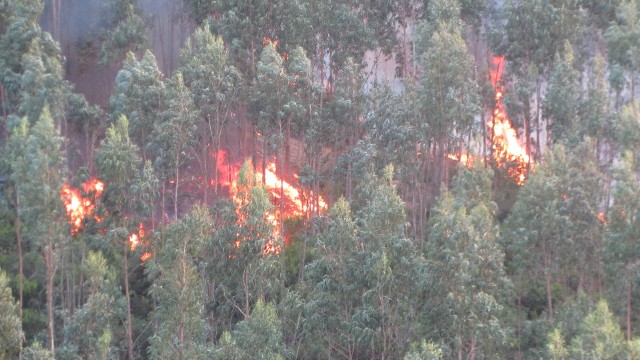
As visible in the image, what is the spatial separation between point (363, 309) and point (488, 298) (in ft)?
8.12

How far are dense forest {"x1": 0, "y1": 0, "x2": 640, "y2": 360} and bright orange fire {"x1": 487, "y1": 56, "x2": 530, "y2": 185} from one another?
14 cm

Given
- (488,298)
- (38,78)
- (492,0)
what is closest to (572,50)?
(492,0)

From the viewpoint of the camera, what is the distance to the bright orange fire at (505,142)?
30078 millimetres

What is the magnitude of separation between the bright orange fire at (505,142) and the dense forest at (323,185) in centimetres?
14

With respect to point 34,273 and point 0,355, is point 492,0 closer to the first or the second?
point 34,273

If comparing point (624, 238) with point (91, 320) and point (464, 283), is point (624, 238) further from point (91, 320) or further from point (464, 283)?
point (91, 320)

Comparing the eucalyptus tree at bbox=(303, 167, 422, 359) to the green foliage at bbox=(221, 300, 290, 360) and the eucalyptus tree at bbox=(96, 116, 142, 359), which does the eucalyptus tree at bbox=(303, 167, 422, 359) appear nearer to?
the green foliage at bbox=(221, 300, 290, 360)

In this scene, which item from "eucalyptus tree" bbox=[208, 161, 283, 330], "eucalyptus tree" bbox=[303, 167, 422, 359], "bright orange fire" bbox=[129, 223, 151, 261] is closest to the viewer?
"eucalyptus tree" bbox=[303, 167, 422, 359]

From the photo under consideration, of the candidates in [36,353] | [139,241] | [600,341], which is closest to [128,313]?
[139,241]

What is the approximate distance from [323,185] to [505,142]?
5.72 metres

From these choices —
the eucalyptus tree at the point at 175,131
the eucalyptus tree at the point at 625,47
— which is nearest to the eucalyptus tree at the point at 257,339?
the eucalyptus tree at the point at 175,131

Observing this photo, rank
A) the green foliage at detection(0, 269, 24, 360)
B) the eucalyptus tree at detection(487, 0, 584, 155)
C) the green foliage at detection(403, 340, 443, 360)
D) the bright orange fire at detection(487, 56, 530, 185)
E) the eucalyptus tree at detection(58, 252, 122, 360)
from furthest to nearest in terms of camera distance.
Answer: the bright orange fire at detection(487, 56, 530, 185), the eucalyptus tree at detection(487, 0, 584, 155), the eucalyptus tree at detection(58, 252, 122, 360), the green foliage at detection(0, 269, 24, 360), the green foliage at detection(403, 340, 443, 360)

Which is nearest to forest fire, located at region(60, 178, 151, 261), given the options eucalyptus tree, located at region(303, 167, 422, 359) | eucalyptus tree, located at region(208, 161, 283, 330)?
eucalyptus tree, located at region(208, 161, 283, 330)

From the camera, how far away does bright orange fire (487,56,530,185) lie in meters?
30.1
